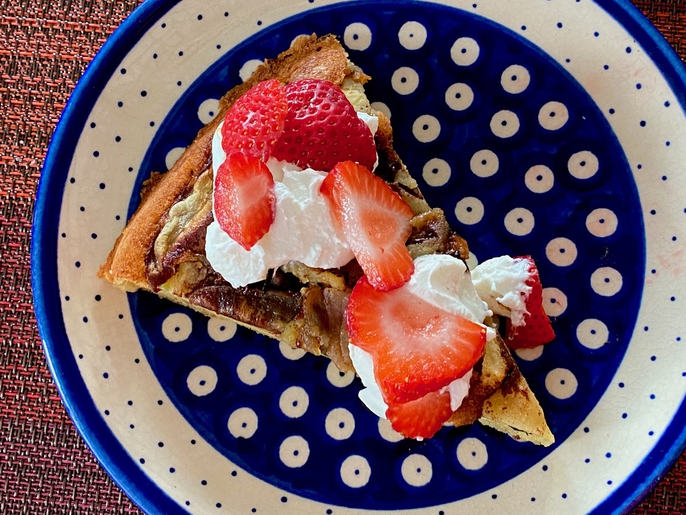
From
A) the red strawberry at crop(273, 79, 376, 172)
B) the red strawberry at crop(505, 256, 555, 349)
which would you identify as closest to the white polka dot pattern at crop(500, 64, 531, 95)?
the red strawberry at crop(505, 256, 555, 349)

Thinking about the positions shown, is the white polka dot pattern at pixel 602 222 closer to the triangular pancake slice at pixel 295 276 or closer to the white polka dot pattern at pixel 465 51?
the triangular pancake slice at pixel 295 276

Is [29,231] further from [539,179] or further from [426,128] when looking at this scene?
[539,179]

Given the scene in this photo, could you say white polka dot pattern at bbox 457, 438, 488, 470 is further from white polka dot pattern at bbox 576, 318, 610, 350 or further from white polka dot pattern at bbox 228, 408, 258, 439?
white polka dot pattern at bbox 228, 408, 258, 439

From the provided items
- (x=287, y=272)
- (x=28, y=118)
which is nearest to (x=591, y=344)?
(x=287, y=272)

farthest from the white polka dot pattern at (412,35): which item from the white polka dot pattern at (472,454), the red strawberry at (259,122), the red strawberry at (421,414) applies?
the white polka dot pattern at (472,454)

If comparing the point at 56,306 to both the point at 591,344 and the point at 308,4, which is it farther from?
the point at 591,344

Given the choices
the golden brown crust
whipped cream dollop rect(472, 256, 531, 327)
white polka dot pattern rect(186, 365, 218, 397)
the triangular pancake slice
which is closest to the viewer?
the triangular pancake slice
